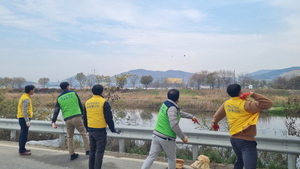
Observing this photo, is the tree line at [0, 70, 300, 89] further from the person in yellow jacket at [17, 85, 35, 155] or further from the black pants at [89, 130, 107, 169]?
the black pants at [89, 130, 107, 169]

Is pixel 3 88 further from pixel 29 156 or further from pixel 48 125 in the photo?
pixel 29 156

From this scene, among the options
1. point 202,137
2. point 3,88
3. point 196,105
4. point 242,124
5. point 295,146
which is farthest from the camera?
point 196,105

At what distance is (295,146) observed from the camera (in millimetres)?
4441

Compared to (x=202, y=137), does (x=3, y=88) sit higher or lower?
higher

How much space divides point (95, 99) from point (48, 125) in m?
3.06

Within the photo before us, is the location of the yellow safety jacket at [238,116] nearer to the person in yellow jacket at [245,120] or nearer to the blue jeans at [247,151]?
the person in yellow jacket at [245,120]

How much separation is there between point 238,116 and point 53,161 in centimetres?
413

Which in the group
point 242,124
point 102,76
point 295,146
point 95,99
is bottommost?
point 295,146

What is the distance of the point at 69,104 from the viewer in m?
5.43

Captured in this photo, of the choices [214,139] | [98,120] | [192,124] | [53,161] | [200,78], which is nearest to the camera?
[98,120]

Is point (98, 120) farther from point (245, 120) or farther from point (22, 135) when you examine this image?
point (22, 135)

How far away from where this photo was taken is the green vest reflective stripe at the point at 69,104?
543 centimetres

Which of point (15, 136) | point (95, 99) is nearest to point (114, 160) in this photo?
point (95, 99)

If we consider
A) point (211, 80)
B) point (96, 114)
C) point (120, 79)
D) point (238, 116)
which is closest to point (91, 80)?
point (120, 79)
